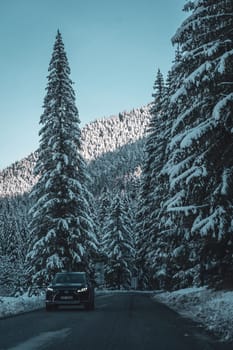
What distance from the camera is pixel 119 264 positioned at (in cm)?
6166

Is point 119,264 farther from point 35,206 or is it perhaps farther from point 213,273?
point 213,273

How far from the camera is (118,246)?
6194 centimetres

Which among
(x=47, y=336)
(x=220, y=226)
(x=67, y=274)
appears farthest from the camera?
(x=67, y=274)

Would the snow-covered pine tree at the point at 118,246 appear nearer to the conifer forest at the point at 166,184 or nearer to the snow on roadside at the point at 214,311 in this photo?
the conifer forest at the point at 166,184

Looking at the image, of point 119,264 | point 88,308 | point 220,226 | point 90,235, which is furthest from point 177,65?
point 119,264

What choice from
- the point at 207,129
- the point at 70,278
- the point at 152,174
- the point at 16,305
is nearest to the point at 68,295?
the point at 70,278

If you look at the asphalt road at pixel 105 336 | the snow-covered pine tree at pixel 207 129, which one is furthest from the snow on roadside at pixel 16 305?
the snow-covered pine tree at pixel 207 129

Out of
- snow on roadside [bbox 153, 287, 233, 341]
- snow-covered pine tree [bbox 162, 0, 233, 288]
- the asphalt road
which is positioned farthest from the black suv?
the asphalt road

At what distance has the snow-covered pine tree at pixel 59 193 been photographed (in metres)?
30.8

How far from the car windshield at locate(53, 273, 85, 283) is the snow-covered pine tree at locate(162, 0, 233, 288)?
533 centimetres

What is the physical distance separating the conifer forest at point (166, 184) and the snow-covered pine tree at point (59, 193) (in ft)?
0.24

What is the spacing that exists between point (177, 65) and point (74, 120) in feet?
55.0

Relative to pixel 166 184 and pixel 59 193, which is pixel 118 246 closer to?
pixel 59 193

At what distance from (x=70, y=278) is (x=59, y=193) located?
1184cm
